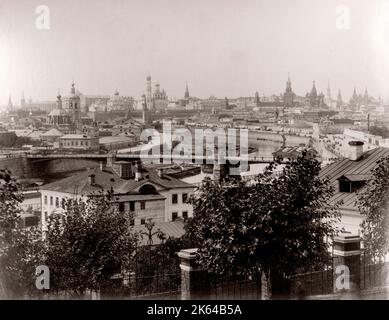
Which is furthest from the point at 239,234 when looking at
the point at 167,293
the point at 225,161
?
the point at 225,161

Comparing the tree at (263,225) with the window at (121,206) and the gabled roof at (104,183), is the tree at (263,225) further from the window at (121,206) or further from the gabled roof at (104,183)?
the gabled roof at (104,183)

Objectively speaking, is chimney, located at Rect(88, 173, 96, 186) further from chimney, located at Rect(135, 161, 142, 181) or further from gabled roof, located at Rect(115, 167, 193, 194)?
chimney, located at Rect(135, 161, 142, 181)

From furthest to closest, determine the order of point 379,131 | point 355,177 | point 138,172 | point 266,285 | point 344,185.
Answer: point 138,172
point 379,131
point 344,185
point 355,177
point 266,285

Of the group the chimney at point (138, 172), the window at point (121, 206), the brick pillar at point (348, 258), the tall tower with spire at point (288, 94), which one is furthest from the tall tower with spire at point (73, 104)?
the brick pillar at point (348, 258)

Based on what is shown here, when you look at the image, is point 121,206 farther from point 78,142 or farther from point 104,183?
point 78,142

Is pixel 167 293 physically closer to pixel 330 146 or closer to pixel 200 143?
pixel 330 146

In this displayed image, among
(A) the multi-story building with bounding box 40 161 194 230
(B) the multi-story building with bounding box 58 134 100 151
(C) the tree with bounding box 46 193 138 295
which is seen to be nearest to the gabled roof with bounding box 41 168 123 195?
(A) the multi-story building with bounding box 40 161 194 230

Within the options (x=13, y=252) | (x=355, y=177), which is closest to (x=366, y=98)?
(x=355, y=177)
